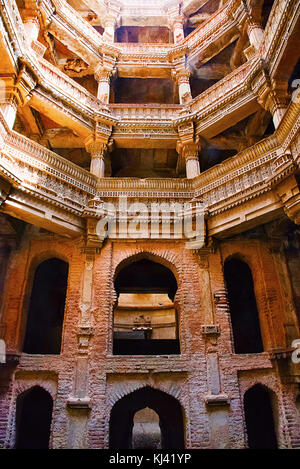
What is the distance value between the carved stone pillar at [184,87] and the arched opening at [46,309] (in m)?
8.28

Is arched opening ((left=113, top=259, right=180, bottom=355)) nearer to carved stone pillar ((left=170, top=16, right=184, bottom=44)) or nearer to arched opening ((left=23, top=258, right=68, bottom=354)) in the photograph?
arched opening ((left=23, top=258, right=68, bottom=354))

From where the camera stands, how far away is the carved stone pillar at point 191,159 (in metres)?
10.4

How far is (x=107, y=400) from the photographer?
735 cm

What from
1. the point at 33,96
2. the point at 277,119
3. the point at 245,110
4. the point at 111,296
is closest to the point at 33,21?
the point at 33,96

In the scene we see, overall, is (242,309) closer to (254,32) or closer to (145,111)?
(145,111)

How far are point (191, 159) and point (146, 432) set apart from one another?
12935mm

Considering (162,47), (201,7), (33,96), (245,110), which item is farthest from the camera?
(201,7)

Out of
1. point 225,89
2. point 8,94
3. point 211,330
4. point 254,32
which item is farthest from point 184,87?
point 211,330

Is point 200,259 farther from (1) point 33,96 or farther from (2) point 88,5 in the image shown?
(2) point 88,5

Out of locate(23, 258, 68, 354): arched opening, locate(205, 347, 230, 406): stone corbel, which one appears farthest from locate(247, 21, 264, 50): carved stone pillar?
locate(23, 258, 68, 354): arched opening

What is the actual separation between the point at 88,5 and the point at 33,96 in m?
9.14

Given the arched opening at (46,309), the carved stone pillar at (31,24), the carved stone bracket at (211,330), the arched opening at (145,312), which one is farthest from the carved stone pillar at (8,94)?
the carved stone bracket at (211,330)

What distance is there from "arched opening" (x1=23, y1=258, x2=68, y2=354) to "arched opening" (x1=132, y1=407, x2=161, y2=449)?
7.56 meters
